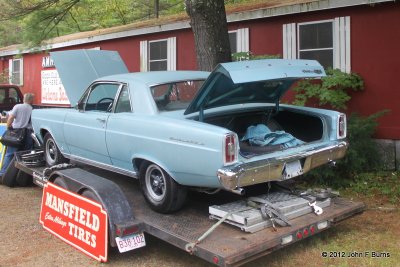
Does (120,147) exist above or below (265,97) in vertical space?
below

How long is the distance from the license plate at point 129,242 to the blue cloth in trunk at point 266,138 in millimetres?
1510

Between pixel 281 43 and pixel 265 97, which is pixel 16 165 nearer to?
pixel 265 97

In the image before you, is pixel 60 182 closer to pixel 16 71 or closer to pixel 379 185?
pixel 379 185

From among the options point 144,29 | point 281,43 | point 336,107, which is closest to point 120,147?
point 336,107

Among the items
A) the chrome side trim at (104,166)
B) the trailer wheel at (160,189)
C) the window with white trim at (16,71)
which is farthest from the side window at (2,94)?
the trailer wheel at (160,189)

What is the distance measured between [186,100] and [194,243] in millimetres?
1881

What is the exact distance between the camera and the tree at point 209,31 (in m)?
7.29

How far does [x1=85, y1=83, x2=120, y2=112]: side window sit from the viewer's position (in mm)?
5935

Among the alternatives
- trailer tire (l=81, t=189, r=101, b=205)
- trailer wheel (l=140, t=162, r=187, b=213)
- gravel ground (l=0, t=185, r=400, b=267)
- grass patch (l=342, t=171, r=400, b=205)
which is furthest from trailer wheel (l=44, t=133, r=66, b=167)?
grass patch (l=342, t=171, r=400, b=205)

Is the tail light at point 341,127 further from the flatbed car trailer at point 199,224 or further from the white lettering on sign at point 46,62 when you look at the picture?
the white lettering on sign at point 46,62

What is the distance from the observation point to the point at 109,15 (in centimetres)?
2638

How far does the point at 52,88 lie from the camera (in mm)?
17281

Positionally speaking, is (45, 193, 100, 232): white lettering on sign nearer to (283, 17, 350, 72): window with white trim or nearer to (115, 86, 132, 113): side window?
(115, 86, 132, 113): side window

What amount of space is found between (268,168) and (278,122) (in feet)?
4.92
